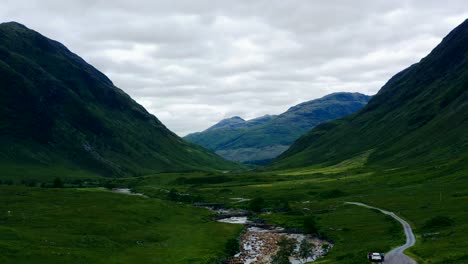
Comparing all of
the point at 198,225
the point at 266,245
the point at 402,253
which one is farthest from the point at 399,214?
the point at 198,225

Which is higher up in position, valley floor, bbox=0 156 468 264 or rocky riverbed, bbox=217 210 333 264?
valley floor, bbox=0 156 468 264

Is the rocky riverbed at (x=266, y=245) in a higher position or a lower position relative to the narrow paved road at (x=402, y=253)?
lower

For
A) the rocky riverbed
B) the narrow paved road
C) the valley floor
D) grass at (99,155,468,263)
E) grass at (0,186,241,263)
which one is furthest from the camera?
the rocky riverbed

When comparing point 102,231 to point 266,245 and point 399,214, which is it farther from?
point 399,214

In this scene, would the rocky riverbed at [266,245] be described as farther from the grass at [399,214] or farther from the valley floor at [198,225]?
the grass at [399,214]

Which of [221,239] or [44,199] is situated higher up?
[44,199]

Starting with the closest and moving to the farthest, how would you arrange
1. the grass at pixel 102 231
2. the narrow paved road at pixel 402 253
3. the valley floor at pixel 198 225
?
the narrow paved road at pixel 402 253 < the valley floor at pixel 198 225 < the grass at pixel 102 231

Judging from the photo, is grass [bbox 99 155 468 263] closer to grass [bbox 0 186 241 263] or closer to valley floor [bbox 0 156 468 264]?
valley floor [bbox 0 156 468 264]

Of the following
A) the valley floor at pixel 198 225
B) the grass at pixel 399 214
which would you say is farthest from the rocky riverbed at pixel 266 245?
the grass at pixel 399 214

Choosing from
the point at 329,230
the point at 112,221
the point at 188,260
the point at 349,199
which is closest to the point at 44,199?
the point at 112,221

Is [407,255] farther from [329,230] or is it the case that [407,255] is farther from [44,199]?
[44,199]

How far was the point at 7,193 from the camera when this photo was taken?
17212 cm

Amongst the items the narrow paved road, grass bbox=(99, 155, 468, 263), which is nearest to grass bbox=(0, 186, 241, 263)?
grass bbox=(99, 155, 468, 263)

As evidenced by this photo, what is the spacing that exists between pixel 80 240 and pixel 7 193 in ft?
290
